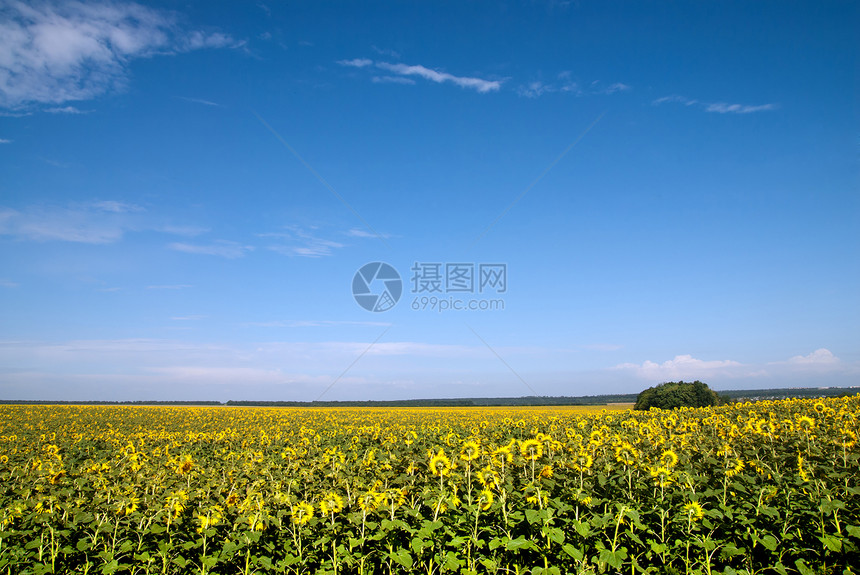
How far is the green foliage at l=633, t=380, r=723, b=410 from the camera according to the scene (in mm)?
48000

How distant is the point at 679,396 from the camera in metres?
48.8

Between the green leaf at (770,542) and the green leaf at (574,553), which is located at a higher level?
the green leaf at (770,542)

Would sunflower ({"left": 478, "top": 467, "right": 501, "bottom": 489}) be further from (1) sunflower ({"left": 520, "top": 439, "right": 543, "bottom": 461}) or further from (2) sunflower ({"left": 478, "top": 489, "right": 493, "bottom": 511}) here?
(1) sunflower ({"left": 520, "top": 439, "right": 543, "bottom": 461})

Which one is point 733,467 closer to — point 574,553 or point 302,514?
point 574,553

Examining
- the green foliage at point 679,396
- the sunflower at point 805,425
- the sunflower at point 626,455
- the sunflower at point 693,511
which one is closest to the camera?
the sunflower at point 693,511

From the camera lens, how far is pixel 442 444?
43.0 feet

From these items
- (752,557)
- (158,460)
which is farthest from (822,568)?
(158,460)

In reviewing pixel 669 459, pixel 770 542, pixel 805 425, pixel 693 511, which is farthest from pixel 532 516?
pixel 805 425

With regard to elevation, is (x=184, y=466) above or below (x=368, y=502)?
below

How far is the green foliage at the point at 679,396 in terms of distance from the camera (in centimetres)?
4800

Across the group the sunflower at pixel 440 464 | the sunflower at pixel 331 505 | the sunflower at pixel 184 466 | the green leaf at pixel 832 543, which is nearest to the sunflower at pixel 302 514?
the sunflower at pixel 331 505

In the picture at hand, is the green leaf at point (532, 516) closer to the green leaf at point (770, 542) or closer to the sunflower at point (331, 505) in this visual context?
the green leaf at point (770, 542)

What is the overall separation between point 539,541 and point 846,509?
12.1 feet

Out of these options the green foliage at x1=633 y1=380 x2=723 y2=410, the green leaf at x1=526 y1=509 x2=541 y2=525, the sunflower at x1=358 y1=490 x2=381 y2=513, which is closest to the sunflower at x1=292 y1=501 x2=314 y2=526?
the sunflower at x1=358 y1=490 x2=381 y2=513
